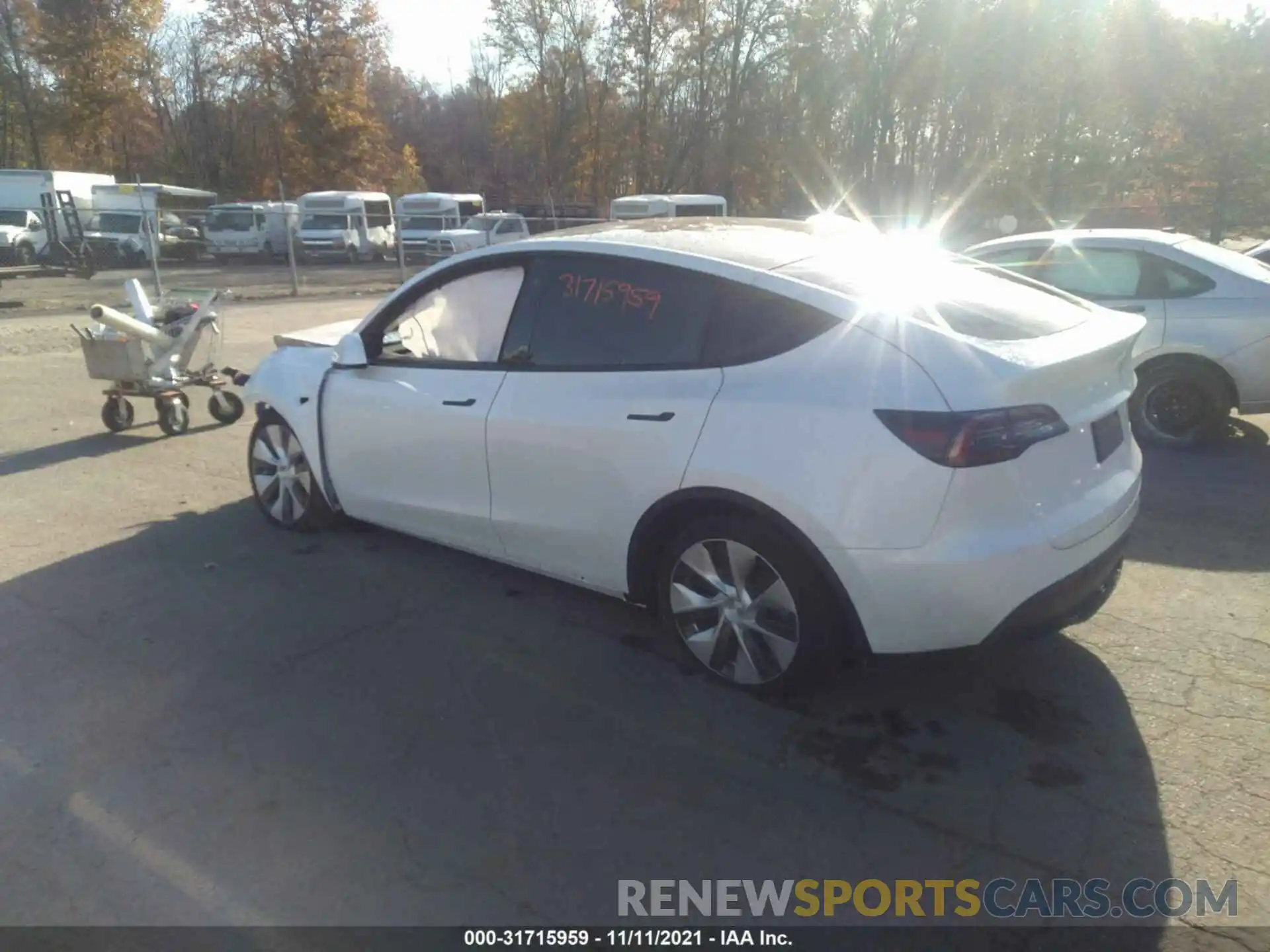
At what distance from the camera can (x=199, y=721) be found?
11.9 feet

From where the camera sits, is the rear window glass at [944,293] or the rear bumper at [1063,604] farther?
the rear window glass at [944,293]

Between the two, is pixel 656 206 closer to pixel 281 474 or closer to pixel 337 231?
pixel 337 231

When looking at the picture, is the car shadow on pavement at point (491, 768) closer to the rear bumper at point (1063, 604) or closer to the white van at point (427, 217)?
the rear bumper at point (1063, 604)

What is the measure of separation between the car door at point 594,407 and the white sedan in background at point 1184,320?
3.77m

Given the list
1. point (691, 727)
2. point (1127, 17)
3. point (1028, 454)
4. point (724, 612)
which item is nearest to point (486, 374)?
point (724, 612)

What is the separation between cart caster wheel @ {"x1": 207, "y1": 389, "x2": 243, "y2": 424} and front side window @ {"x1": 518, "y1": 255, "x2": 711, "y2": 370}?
5288 millimetres

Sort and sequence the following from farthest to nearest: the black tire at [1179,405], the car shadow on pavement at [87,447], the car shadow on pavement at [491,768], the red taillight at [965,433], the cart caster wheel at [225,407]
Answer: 1. the cart caster wheel at [225,407]
2. the car shadow on pavement at [87,447]
3. the black tire at [1179,405]
4. the red taillight at [965,433]
5. the car shadow on pavement at [491,768]

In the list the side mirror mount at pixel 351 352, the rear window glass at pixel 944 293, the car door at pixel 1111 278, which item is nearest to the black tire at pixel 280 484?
the side mirror mount at pixel 351 352

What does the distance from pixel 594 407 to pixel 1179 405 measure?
5.40m

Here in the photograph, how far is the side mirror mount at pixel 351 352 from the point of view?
482cm

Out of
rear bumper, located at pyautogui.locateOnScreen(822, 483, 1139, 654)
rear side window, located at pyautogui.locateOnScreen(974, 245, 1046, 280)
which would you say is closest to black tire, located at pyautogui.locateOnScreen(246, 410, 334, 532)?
rear bumper, located at pyautogui.locateOnScreen(822, 483, 1139, 654)

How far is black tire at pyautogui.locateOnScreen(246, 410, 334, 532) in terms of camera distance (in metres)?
5.47

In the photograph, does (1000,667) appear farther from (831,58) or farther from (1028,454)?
(831,58)

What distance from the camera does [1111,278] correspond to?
24.6 feet
